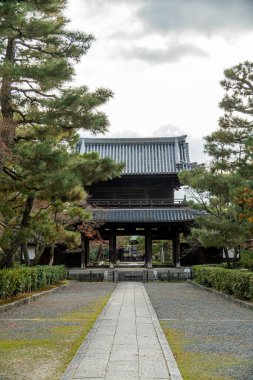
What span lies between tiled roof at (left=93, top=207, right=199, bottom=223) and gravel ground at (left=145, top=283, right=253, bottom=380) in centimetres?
1264

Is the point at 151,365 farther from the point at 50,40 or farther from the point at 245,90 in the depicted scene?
the point at 245,90

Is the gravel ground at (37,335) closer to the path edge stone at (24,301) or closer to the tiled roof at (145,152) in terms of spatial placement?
the path edge stone at (24,301)

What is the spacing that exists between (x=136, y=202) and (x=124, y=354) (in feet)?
82.9

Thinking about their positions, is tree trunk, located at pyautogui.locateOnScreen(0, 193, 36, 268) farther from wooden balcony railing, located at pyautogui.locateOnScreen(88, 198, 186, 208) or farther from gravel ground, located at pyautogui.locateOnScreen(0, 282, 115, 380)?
wooden balcony railing, located at pyautogui.locateOnScreen(88, 198, 186, 208)

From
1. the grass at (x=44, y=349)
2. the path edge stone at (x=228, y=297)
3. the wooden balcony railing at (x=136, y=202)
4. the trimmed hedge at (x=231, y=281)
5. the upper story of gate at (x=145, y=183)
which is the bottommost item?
the grass at (x=44, y=349)

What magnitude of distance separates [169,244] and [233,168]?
32833mm

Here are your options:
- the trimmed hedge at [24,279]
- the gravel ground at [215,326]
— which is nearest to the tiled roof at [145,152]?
the trimmed hedge at [24,279]

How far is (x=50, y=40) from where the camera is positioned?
40.9 ft

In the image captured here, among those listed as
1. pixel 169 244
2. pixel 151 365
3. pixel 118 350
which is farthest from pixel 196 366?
pixel 169 244

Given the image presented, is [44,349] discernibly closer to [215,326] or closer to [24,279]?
[215,326]

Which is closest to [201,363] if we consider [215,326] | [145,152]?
[215,326]

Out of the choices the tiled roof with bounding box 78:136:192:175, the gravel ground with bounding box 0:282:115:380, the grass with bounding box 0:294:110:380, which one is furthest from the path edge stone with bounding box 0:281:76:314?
the tiled roof with bounding box 78:136:192:175

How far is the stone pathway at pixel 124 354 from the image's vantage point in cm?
555

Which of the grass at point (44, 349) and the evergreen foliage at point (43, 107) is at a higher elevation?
the evergreen foliage at point (43, 107)
